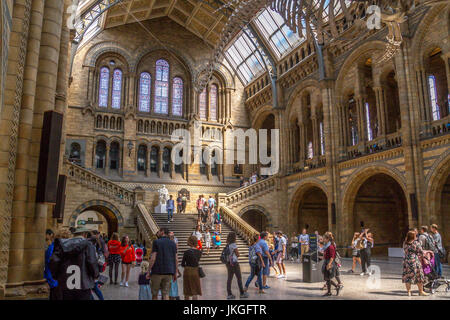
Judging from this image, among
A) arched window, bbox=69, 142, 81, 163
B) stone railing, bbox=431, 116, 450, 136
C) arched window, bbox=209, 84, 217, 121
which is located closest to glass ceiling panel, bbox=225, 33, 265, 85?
arched window, bbox=209, 84, 217, 121

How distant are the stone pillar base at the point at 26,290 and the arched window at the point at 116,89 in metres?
20.9

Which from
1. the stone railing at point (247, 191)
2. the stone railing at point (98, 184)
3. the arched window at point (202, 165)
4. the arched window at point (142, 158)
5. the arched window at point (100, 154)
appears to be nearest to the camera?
the stone railing at point (98, 184)

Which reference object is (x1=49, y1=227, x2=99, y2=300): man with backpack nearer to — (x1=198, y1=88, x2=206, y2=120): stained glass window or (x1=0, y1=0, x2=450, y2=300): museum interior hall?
(x1=0, y1=0, x2=450, y2=300): museum interior hall

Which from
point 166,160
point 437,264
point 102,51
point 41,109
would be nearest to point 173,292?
point 41,109

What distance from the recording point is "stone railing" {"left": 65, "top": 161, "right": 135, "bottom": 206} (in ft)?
65.4

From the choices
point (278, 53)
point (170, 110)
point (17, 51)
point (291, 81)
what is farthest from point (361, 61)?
point (17, 51)

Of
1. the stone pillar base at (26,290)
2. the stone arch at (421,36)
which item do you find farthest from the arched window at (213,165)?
the stone pillar base at (26,290)

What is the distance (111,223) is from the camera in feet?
75.5

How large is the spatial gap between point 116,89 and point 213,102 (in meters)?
7.59

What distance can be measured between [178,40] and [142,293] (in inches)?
982

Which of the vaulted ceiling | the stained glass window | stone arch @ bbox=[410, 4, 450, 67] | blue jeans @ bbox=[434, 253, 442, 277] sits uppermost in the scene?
the vaulted ceiling

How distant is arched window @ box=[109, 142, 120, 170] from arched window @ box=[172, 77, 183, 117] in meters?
5.10

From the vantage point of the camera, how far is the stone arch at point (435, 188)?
1424 centimetres

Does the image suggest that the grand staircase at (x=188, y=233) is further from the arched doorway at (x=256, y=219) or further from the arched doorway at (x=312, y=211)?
the arched doorway at (x=256, y=219)
